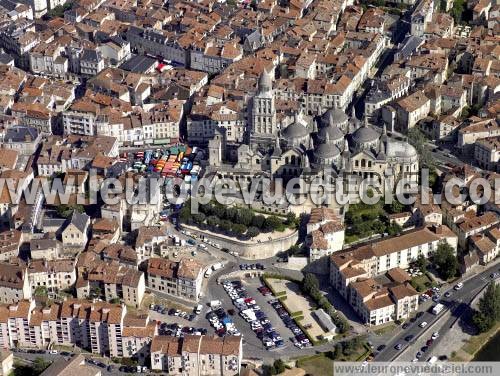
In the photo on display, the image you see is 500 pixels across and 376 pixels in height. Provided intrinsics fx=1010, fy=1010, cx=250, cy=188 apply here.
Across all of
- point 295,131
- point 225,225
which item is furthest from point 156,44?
point 225,225

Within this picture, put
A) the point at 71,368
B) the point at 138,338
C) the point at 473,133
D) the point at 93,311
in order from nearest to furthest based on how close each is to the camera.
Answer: the point at 71,368, the point at 138,338, the point at 93,311, the point at 473,133

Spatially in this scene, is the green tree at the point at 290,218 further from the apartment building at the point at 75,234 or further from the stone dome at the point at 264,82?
the apartment building at the point at 75,234

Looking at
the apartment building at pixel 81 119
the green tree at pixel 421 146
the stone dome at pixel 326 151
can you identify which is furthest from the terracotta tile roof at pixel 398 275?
the apartment building at pixel 81 119

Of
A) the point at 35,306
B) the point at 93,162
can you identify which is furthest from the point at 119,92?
the point at 35,306

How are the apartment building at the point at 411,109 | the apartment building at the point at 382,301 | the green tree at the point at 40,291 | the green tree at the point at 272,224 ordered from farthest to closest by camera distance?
the apartment building at the point at 411,109, the green tree at the point at 272,224, the green tree at the point at 40,291, the apartment building at the point at 382,301

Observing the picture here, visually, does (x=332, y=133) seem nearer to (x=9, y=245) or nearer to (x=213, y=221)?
(x=213, y=221)

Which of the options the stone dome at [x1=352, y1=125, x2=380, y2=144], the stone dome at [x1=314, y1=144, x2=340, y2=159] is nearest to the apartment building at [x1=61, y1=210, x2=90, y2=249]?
the stone dome at [x1=314, y1=144, x2=340, y2=159]

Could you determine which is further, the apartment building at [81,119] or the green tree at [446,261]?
the apartment building at [81,119]
